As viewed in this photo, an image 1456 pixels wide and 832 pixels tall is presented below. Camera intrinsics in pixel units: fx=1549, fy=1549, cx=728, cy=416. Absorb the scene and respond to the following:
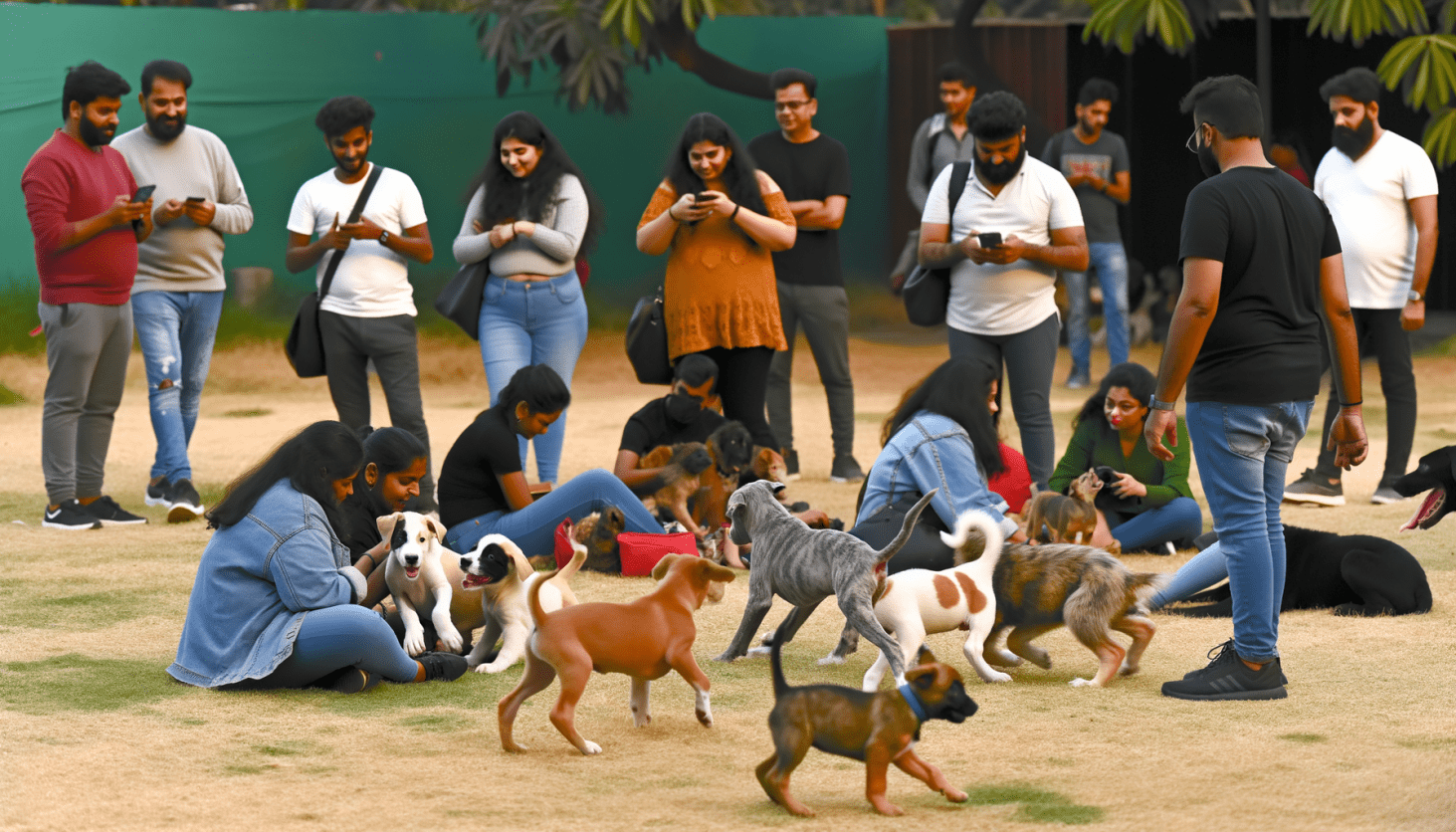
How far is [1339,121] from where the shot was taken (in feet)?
24.1

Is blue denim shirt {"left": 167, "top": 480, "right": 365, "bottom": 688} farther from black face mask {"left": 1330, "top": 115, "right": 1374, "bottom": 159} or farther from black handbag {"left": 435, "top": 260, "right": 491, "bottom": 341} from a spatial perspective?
black face mask {"left": 1330, "top": 115, "right": 1374, "bottom": 159}

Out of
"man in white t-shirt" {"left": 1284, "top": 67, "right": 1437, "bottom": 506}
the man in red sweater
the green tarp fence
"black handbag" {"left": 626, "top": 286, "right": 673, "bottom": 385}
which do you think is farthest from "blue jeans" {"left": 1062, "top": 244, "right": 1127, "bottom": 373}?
the man in red sweater

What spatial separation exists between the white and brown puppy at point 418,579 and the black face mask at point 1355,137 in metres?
4.94

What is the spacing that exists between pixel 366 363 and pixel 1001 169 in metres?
3.04

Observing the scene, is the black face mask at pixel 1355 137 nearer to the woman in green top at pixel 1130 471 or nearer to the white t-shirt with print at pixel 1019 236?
the white t-shirt with print at pixel 1019 236

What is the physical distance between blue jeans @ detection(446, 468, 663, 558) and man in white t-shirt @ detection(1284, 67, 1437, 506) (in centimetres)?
366

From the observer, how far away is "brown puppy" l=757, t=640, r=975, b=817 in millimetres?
3277

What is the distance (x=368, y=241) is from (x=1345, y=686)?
4.75 metres

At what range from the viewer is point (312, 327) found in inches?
286

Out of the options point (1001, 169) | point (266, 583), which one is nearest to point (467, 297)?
point (1001, 169)

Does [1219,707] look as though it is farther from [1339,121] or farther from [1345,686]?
[1339,121]

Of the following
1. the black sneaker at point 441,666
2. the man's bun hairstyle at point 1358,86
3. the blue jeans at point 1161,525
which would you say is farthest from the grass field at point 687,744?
the man's bun hairstyle at point 1358,86

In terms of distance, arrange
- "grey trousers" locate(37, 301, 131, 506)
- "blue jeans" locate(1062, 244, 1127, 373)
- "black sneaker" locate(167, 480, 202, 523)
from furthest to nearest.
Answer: "blue jeans" locate(1062, 244, 1127, 373), "black sneaker" locate(167, 480, 202, 523), "grey trousers" locate(37, 301, 131, 506)

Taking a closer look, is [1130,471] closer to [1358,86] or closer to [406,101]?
[1358,86]
